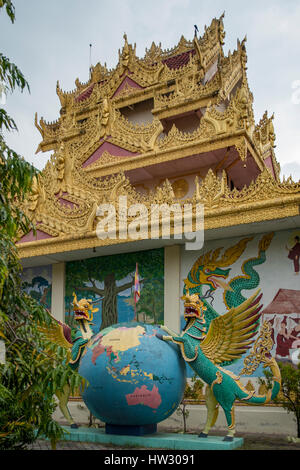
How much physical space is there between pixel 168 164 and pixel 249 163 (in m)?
2.23

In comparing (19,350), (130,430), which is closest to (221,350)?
(130,430)

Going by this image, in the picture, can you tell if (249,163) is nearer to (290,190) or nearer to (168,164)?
(168,164)

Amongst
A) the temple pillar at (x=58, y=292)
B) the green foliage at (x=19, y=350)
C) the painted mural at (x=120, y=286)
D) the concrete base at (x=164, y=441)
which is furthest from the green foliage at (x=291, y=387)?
the temple pillar at (x=58, y=292)

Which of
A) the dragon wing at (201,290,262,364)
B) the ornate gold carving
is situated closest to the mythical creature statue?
the dragon wing at (201,290,262,364)

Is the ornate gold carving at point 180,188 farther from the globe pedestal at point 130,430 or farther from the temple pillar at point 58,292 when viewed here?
the globe pedestal at point 130,430

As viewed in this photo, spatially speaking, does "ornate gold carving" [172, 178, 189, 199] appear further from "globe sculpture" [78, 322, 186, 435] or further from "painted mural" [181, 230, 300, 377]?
"globe sculpture" [78, 322, 186, 435]

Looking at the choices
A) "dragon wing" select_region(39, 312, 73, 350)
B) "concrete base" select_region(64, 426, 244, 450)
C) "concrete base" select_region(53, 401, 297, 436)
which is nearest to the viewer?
"concrete base" select_region(64, 426, 244, 450)

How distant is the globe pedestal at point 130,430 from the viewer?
6.33 meters

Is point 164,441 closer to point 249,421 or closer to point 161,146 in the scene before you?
point 249,421

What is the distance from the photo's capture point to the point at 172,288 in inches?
376

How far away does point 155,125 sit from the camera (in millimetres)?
12102

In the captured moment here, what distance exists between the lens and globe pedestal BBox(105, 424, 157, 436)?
633 cm

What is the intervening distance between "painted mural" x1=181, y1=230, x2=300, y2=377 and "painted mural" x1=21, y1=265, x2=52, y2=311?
3.43 meters

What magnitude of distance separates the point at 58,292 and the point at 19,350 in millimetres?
7187
